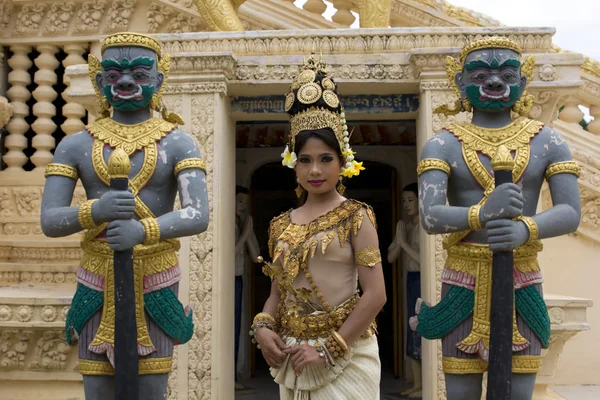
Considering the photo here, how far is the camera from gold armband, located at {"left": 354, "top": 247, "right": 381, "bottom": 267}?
11.1 ft

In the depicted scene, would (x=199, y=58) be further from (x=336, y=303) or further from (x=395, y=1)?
(x=395, y=1)

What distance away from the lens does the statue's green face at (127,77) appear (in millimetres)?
3561

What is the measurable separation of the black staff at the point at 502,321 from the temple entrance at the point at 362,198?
166 inches

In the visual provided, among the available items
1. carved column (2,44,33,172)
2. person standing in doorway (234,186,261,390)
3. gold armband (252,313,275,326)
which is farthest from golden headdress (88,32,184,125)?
carved column (2,44,33,172)

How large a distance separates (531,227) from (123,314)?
73.3 inches

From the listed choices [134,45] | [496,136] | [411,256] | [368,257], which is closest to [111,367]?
[368,257]

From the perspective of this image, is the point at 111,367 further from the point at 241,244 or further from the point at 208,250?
the point at 241,244

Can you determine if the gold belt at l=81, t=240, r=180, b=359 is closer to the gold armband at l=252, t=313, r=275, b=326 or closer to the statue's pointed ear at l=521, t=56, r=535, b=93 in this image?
the gold armband at l=252, t=313, r=275, b=326

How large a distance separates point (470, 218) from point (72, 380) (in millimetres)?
3686

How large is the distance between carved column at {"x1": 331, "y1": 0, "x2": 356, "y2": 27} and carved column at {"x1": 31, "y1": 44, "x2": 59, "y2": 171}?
124 inches

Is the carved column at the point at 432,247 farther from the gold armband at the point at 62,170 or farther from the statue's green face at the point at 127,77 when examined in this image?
the gold armband at the point at 62,170

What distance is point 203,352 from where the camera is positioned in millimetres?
5410

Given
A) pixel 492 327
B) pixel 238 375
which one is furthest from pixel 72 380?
pixel 492 327

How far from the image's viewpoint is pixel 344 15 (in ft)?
26.2
